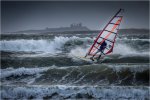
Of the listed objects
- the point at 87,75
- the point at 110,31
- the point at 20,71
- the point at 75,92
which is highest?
the point at 110,31

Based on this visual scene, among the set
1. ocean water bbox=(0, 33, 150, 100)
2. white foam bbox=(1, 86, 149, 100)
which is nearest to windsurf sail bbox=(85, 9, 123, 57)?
ocean water bbox=(0, 33, 150, 100)

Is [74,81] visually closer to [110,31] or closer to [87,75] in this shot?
[87,75]

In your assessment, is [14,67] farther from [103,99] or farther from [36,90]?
[103,99]

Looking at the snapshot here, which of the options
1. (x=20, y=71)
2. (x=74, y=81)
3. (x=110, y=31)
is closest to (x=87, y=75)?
(x=74, y=81)

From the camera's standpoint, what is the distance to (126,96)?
6.44 meters

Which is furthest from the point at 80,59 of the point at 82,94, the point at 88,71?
the point at 82,94

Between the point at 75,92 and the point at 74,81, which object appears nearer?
the point at 75,92

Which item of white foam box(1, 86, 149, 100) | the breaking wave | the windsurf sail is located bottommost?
white foam box(1, 86, 149, 100)

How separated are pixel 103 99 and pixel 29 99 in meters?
2.20

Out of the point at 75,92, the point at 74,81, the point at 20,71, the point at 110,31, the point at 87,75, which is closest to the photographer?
the point at 75,92

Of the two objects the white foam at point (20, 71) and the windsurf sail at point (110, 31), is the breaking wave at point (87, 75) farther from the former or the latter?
the windsurf sail at point (110, 31)

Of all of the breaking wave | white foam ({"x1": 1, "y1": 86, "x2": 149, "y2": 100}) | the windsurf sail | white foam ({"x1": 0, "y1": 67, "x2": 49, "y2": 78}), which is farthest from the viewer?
the windsurf sail

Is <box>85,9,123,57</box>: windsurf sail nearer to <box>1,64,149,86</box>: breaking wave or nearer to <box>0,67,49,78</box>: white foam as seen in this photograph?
<box>1,64,149,86</box>: breaking wave

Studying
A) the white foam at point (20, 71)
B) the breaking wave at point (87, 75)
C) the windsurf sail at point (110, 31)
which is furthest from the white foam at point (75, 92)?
the windsurf sail at point (110, 31)
